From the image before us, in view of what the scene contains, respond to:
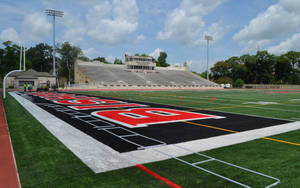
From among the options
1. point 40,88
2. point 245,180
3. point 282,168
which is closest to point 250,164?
point 282,168

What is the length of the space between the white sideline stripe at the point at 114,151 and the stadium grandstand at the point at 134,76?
4576 cm

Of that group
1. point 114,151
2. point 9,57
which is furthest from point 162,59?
point 114,151

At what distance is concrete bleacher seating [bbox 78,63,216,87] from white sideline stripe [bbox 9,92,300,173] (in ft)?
172

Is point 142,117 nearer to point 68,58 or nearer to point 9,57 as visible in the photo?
point 9,57

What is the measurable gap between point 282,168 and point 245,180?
988mm

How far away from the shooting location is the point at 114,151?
462 centimetres

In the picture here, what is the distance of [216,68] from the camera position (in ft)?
330

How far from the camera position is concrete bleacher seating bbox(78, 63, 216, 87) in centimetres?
6222

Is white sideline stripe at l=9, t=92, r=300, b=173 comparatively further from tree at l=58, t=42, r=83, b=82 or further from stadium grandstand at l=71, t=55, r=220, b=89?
tree at l=58, t=42, r=83, b=82

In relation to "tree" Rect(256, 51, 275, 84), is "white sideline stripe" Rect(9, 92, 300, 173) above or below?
below

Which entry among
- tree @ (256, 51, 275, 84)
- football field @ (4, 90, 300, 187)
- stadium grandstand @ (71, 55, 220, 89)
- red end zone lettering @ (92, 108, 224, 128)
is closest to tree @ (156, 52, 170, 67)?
stadium grandstand @ (71, 55, 220, 89)

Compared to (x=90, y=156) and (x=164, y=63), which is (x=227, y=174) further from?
(x=164, y=63)

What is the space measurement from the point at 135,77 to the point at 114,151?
65.2 metres

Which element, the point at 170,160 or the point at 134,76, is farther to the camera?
the point at 134,76
